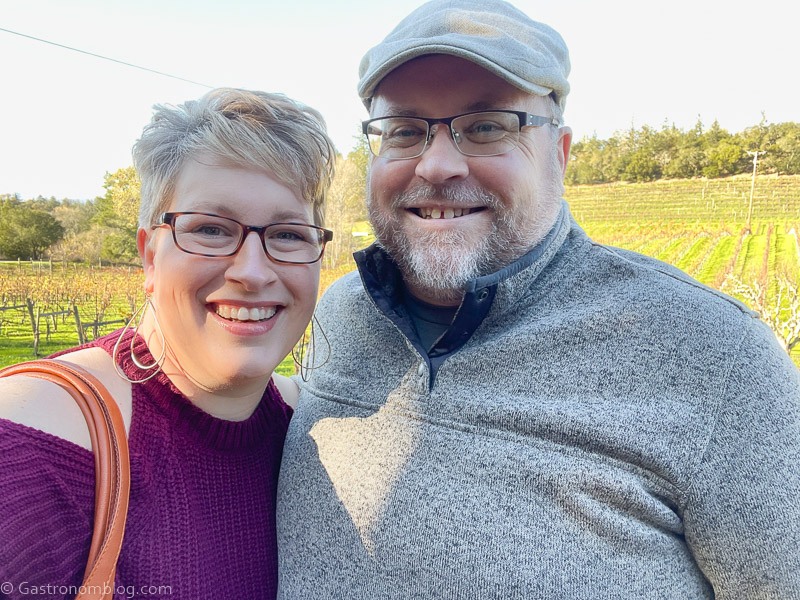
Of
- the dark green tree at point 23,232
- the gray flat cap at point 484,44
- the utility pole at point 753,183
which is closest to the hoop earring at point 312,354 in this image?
the gray flat cap at point 484,44

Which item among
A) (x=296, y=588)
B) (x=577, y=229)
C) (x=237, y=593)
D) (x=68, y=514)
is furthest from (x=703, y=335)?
(x=68, y=514)

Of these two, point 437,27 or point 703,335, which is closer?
point 703,335

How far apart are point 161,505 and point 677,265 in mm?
10955

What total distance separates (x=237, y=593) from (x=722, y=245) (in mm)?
11674

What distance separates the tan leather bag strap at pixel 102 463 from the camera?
1.00 metres

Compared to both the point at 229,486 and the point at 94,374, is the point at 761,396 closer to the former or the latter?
the point at 229,486

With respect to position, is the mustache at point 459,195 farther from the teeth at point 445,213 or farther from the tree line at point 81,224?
the tree line at point 81,224

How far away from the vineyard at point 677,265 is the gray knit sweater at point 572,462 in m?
5.11

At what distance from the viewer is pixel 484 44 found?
140cm

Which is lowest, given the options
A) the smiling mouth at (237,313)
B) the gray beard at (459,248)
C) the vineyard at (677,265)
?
the vineyard at (677,265)

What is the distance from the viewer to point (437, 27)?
57.7 inches

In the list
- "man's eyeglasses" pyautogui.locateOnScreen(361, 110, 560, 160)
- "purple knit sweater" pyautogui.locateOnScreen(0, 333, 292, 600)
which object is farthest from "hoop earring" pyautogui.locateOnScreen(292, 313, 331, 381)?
"man's eyeglasses" pyautogui.locateOnScreen(361, 110, 560, 160)

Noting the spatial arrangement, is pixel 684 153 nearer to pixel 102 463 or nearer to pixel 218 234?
pixel 218 234

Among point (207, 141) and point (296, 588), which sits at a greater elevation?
point (207, 141)
